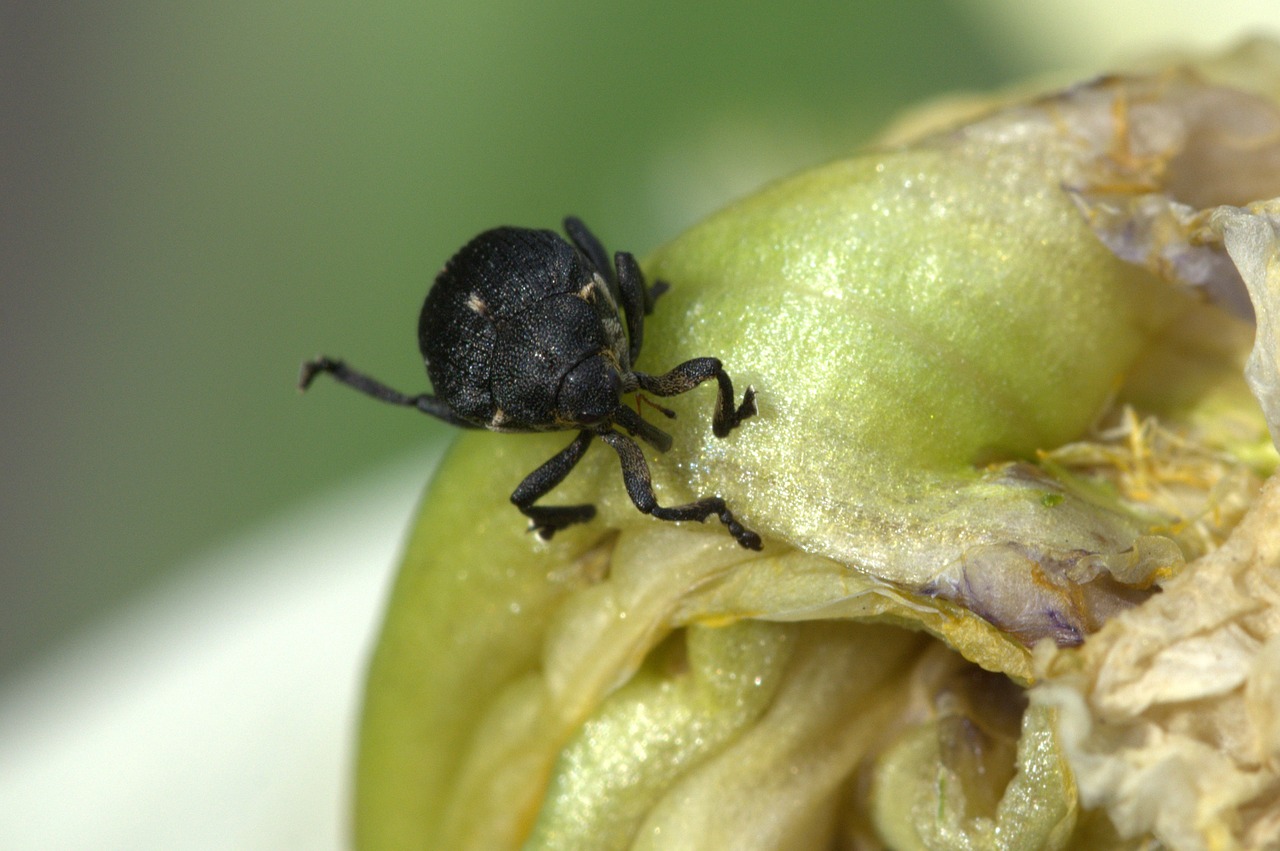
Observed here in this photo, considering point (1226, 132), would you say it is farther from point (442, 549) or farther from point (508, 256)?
point (442, 549)

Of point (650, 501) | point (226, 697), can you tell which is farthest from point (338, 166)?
point (650, 501)

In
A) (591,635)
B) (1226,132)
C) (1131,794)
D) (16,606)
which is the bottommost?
(16,606)

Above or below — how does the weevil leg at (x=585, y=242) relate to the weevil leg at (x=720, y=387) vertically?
above

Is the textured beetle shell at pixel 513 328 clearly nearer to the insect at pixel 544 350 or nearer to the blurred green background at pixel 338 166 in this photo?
the insect at pixel 544 350

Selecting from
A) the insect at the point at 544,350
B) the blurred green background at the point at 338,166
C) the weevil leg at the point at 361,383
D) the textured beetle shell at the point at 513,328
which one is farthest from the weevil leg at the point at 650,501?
the blurred green background at the point at 338,166

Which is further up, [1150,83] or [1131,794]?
[1150,83]

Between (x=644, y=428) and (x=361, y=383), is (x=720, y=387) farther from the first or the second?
(x=361, y=383)

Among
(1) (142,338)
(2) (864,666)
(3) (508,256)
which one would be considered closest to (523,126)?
(1) (142,338)
